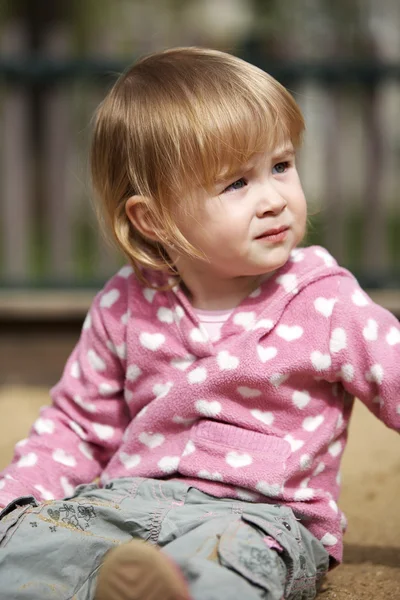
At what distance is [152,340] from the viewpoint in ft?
7.25

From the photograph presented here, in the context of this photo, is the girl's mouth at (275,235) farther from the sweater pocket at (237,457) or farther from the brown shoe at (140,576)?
the brown shoe at (140,576)

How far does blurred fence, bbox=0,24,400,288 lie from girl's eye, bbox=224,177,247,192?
314 centimetres

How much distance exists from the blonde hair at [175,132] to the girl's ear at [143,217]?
0.01 meters

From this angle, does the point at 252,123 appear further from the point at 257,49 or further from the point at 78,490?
the point at 257,49

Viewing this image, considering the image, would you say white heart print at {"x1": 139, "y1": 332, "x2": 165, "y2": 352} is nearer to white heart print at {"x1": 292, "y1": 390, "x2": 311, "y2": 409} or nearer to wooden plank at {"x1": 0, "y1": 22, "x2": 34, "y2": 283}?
white heart print at {"x1": 292, "y1": 390, "x2": 311, "y2": 409}

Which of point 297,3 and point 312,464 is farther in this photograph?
point 297,3

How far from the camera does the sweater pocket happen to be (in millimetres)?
1991

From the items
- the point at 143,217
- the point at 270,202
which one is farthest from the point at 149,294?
the point at 270,202

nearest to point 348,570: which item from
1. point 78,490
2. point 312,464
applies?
point 312,464

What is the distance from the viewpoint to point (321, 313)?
2.07 m

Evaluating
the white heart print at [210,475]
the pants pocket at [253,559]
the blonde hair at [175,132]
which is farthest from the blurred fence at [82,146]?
the pants pocket at [253,559]

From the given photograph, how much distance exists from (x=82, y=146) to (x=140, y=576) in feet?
14.1

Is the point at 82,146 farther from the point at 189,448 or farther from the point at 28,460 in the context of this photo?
the point at 189,448

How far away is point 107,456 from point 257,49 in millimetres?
3267
